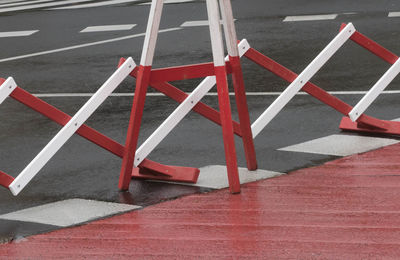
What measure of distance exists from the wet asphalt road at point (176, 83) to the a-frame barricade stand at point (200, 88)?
0.26 m

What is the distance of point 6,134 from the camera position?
8984 millimetres

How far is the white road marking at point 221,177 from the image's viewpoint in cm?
655

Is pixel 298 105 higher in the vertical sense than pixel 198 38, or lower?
higher

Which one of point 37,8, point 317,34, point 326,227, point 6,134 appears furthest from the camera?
point 37,8

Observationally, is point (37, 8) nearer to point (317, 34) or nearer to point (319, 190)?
point (317, 34)

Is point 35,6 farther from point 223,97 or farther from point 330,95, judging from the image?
point 223,97

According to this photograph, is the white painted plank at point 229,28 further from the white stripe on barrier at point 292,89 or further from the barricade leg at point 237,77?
the white stripe on barrier at point 292,89

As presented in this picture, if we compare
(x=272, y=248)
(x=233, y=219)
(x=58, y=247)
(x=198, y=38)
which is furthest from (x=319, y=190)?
(x=198, y=38)

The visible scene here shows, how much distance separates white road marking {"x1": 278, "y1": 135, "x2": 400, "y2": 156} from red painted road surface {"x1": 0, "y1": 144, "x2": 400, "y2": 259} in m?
0.79

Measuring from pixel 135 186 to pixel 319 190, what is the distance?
1.39 metres

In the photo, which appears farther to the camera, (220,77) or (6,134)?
(6,134)

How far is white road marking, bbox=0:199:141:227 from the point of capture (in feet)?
19.2

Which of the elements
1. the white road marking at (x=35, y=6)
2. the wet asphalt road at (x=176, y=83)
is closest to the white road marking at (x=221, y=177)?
the wet asphalt road at (x=176, y=83)

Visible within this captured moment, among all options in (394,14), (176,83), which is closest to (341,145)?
(176,83)
